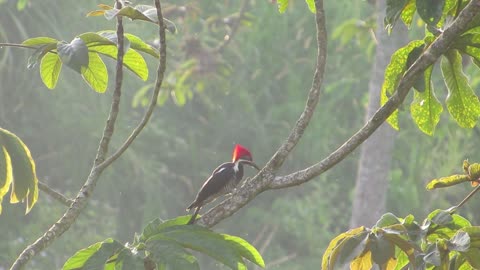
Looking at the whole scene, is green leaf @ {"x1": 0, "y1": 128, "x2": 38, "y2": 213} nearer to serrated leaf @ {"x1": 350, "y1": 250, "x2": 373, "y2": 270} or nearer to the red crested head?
serrated leaf @ {"x1": 350, "y1": 250, "x2": 373, "y2": 270}

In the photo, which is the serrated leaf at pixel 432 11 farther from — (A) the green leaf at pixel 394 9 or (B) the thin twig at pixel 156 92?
(B) the thin twig at pixel 156 92

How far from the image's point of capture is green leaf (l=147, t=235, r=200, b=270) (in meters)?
1.68

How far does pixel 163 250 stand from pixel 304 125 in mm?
385

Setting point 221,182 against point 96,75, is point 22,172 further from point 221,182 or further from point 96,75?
point 221,182

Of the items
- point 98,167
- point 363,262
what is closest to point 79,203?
point 98,167

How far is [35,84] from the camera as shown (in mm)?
10602

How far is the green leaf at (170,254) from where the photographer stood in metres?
1.68

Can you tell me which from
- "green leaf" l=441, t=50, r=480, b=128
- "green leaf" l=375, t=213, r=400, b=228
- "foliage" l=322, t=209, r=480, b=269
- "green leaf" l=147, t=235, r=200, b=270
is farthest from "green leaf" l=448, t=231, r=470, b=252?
"green leaf" l=147, t=235, r=200, b=270

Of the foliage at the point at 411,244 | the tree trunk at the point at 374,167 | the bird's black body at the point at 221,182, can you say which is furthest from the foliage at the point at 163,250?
the tree trunk at the point at 374,167

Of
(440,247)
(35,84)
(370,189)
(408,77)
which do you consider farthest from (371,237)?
(35,84)

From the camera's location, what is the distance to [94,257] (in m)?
1.72

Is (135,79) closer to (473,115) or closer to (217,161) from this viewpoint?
(217,161)

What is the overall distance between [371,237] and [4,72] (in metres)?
8.60

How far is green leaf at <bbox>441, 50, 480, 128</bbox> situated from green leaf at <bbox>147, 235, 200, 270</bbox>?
20.7 inches
